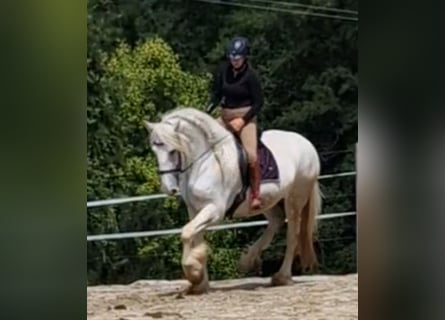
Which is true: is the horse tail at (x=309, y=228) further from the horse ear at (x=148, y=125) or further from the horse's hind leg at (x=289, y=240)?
the horse ear at (x=148, y=125)

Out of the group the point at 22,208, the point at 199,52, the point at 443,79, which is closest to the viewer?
the point at 22,208

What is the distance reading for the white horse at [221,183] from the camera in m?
3.33

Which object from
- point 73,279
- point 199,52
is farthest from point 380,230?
point 73,279

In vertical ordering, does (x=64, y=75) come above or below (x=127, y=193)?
above

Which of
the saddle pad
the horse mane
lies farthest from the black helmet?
the saddle pad

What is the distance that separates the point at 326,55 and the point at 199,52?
1.92ft

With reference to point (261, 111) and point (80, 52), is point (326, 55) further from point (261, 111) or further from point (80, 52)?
point (80, 52)

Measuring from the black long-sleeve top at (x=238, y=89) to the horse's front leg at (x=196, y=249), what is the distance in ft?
1.49

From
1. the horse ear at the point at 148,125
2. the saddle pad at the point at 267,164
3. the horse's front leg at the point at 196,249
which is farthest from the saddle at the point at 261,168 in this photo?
the horse ear at the point at 148,125

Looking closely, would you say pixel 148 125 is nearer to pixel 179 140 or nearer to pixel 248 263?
pixel 179 140

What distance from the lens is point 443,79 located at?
3.65 meters

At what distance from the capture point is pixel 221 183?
3.39 m

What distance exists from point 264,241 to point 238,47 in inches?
33.6

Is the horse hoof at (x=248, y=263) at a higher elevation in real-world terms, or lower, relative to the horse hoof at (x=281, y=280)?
higher
